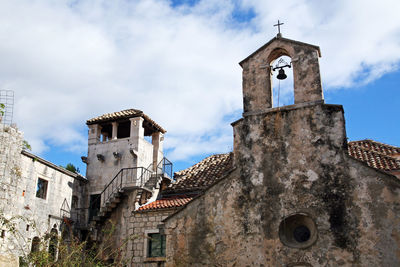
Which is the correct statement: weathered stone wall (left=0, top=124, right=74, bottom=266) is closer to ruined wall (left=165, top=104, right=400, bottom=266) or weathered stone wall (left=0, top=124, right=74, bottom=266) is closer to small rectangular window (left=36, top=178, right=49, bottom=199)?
small rectangular window (left=36, top=178, right=49, bottom=199)

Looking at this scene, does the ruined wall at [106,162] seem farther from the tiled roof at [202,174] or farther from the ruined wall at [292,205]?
the ruined wall at [292,205]

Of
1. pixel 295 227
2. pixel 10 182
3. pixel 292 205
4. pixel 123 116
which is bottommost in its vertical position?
pixel 295 227

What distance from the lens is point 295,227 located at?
10.2 metres

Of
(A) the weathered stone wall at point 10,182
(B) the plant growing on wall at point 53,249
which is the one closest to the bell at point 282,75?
(B) the plant growing on wall at point 53,249

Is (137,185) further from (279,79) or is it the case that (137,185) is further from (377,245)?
(377,245)

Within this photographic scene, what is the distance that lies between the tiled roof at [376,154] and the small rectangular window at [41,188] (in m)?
14.2

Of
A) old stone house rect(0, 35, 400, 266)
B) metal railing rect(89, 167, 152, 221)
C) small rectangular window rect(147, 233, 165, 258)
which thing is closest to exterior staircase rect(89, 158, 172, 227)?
metal railing rect(89, 167, 152, 221)

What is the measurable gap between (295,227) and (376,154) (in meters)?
8.03

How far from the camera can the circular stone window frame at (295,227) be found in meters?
9.73

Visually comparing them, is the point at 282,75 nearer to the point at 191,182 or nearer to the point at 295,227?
the point at 295,227

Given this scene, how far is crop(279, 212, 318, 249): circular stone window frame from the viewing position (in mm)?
9729

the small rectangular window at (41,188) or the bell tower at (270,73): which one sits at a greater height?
the bell tower at (270,73)

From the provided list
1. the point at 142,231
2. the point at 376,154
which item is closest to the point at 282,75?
the point at 376,154

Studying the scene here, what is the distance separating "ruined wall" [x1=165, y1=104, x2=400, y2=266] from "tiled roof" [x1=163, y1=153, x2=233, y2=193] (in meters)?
8.11
